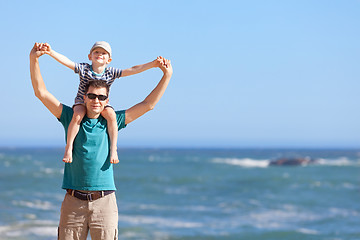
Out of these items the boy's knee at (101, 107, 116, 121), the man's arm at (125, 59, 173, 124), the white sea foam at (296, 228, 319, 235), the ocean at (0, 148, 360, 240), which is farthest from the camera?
the white sea foam at (296, 228, 319, 235)

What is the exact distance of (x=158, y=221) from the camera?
49.1 feet

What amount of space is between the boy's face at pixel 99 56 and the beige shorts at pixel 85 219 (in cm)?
89

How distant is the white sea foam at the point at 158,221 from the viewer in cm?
1440

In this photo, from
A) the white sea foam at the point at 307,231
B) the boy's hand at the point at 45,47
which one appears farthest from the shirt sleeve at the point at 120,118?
the white sea foam at the point at 307,231

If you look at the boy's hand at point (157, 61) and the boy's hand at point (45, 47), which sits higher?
the boy's hand at point (45, 47)

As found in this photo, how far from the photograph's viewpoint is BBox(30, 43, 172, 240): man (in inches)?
132

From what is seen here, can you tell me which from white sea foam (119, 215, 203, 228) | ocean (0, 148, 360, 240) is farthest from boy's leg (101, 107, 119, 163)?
white sea foam (119, 215, 203, 228)

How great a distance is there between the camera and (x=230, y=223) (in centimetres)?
1526

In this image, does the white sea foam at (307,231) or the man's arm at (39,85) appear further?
the white sea foam at (307,231)

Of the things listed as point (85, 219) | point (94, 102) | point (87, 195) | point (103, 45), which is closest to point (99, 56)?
point (103, 45)

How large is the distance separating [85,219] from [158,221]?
11.8m

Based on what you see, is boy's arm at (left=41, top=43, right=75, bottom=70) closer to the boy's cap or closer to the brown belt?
the boy's cap

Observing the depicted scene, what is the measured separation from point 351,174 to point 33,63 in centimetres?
3239

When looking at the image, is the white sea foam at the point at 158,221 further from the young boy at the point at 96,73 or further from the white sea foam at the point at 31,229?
the young boy at the point at 96,73
